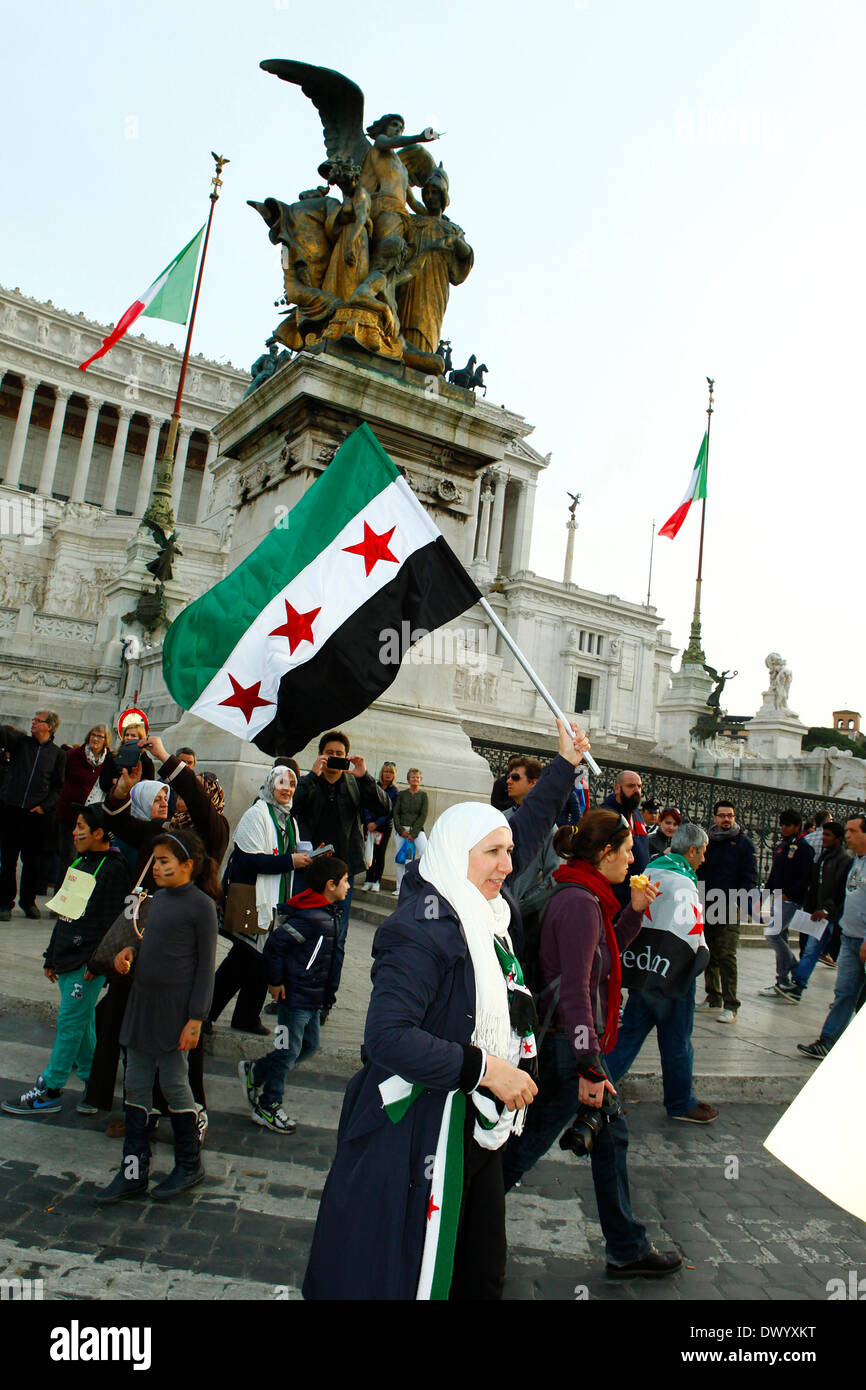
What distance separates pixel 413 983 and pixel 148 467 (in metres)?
79.7

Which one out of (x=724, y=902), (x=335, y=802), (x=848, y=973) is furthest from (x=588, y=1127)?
(x=724, y=902)

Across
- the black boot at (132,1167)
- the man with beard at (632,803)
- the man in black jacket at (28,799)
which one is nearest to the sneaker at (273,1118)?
the black boot at (132,1167)

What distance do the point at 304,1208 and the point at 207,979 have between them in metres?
1.01

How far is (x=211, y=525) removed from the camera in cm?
5853

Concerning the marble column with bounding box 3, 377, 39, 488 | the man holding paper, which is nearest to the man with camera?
the man holding paper

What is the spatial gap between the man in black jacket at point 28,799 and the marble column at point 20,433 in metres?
69.9

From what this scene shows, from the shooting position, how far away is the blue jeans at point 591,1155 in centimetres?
345

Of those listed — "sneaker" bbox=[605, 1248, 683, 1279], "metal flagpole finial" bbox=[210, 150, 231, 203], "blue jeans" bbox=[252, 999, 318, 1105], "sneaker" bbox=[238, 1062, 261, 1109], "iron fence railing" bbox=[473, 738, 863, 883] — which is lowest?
"sneaker" bbox=[605, 1248, 683, 1279]

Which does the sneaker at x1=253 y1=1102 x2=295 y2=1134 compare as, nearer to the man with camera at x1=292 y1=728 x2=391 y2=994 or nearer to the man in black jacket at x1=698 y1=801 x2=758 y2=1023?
the man with camera at x1=292 y1=728 x2=391 y2=994

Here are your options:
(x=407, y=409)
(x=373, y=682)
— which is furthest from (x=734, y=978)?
(x=407, y=409)

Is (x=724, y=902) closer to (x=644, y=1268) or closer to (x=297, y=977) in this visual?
(x=297, y=977)

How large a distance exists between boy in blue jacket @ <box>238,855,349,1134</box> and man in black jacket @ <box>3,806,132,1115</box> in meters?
0.84

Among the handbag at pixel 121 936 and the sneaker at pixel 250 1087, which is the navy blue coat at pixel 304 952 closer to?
the sneaker at pixel 250 1087

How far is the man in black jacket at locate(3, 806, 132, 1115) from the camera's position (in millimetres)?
4500
